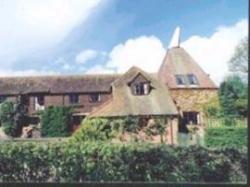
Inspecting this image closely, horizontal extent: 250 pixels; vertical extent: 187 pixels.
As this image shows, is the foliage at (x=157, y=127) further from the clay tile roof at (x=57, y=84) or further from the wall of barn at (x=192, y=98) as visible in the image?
the clay tile roof at (x=57, y=84)

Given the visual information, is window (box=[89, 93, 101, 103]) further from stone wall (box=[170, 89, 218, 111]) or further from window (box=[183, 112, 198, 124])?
window (box=[183, 112, 198, 124])

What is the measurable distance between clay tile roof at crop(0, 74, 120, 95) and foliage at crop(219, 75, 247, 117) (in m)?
1.88

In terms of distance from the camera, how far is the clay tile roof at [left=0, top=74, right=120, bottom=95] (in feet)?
27.4

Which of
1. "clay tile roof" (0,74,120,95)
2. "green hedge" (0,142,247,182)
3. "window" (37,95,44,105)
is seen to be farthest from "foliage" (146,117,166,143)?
"green hedge" (0,142,247,182)

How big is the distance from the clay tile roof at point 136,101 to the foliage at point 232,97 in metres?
0.96

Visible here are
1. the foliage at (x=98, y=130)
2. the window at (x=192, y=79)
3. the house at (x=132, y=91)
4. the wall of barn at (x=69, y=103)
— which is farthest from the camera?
the wall of barn at (x=69, y=103)

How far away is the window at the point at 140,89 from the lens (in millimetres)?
8695

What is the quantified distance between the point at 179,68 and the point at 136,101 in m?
0.82

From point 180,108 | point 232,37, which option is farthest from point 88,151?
point 180,108

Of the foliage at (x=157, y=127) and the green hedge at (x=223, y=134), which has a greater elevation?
the foliage at (x=157, y=127)

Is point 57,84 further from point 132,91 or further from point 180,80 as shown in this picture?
point 180,80

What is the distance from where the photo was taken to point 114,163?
396 centimetres

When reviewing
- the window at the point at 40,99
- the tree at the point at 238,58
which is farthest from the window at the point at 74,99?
the tree at the point at 238,58

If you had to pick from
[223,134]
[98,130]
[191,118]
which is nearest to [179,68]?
[191,118]
